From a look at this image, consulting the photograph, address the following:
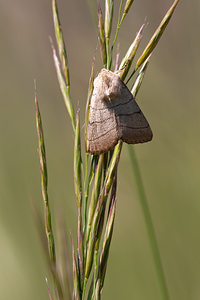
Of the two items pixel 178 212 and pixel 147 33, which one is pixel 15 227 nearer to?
pixel 178 212

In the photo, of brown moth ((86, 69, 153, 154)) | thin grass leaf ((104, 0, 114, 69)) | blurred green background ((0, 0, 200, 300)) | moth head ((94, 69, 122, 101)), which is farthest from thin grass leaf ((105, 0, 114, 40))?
blurred green background ((0, 0, 200, 300))

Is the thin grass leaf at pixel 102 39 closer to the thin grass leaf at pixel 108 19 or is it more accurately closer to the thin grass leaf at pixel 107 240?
the thin grass leaf at pixel 108 19

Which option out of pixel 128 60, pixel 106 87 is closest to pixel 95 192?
pixel 128 60

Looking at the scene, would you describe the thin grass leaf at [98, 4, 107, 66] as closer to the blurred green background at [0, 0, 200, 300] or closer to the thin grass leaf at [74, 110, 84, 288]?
the thin grass leaf at [74, 110, 84, 288]

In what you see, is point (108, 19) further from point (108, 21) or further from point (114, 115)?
point (114, 115)

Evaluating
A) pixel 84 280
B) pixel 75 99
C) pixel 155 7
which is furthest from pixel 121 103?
pixel 155 7

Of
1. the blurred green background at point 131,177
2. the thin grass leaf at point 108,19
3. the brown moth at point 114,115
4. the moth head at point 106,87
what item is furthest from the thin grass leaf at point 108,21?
the blurred green background at point 131,177
